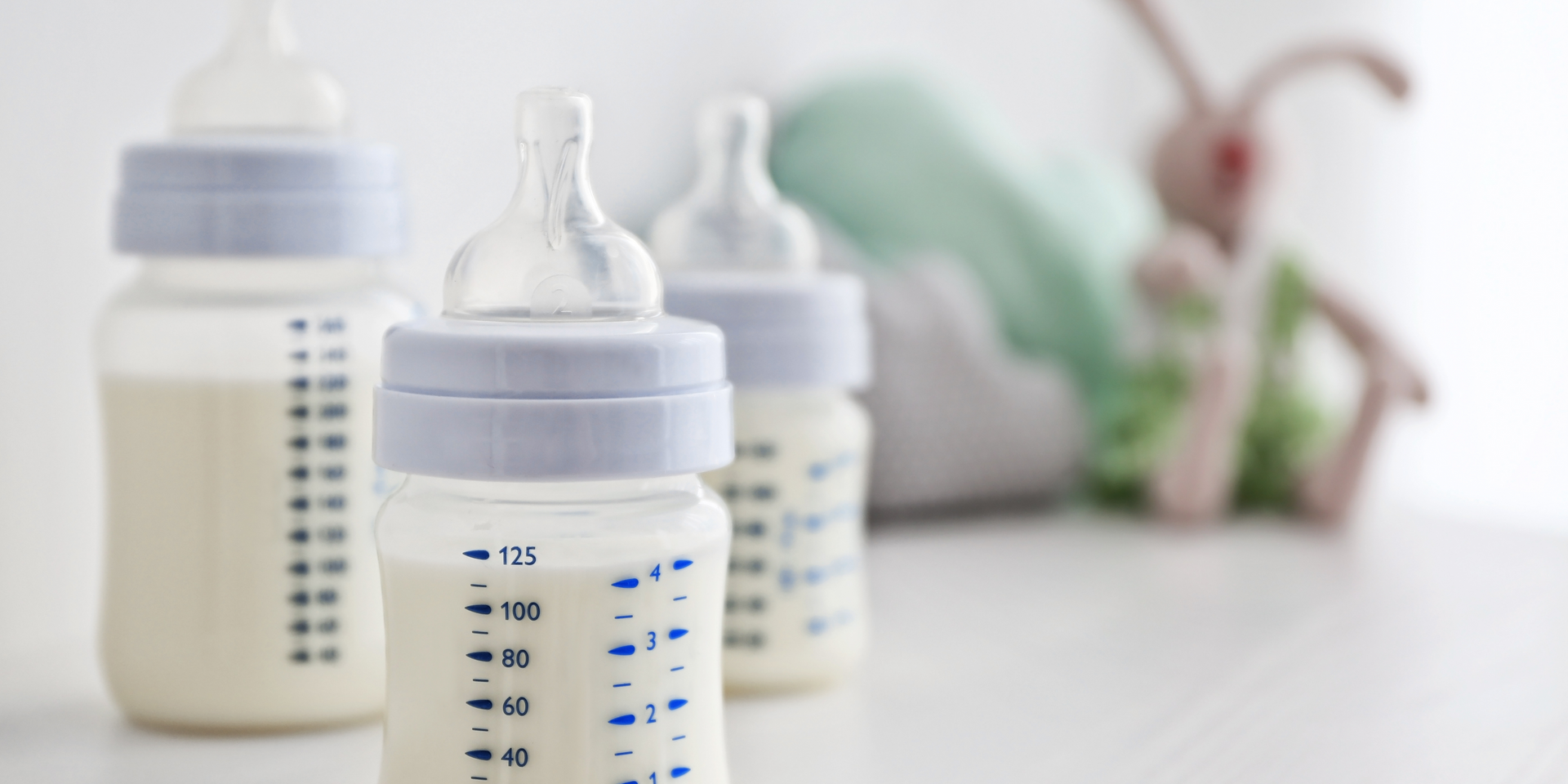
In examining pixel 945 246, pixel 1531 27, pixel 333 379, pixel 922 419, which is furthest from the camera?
pixel 1531 27

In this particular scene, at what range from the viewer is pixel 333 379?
51 centimetres

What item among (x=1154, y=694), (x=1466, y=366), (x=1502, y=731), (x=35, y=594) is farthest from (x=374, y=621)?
(x=1466, y=366)

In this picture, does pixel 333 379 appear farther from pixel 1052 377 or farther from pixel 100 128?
pixel 1052 377

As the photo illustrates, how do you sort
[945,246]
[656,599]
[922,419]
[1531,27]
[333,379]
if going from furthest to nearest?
[1531,27] → [945,246] → [922,419] → [333,379] → [656,599]

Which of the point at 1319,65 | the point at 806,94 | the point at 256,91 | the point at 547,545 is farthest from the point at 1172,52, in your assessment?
the point at 547,545

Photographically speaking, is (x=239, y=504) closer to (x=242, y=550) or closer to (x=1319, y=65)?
(x=242, y=550)

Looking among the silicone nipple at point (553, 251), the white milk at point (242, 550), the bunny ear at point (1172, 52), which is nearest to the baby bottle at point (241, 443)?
the white milk at point (242, 550)

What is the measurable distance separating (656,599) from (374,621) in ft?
0.58

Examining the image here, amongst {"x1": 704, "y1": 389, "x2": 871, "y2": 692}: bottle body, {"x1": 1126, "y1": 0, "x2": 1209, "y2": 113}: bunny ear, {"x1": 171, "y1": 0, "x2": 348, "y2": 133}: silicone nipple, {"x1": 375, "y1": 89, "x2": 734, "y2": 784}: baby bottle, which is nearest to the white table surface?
{"x1": 704, "y1": 389, "x2": 871, "y2": 692}: bottle body

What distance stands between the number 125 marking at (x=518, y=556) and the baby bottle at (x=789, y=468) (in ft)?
0.66

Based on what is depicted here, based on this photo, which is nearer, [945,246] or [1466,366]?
[945,246]

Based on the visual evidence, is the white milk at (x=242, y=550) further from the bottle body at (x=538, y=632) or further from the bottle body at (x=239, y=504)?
A: the bottle body at (x=538, y=632)

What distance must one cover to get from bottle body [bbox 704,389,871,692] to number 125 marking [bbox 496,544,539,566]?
0.21 m

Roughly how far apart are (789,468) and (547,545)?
0.21 m
